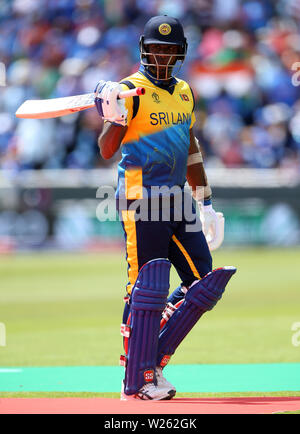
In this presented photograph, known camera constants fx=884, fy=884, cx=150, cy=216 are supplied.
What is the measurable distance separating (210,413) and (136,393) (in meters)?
0.66

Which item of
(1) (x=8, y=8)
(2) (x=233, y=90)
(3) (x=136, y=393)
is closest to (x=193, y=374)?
(3) (x=136, y=393)

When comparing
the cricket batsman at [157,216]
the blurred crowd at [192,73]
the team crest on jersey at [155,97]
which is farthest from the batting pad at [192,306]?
the blurred crowd at [192,73]

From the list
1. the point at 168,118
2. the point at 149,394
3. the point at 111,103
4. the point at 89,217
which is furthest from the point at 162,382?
the point at 89,217

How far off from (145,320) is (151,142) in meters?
0.89

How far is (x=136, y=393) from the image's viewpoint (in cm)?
434

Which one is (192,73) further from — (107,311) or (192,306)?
(192,306)

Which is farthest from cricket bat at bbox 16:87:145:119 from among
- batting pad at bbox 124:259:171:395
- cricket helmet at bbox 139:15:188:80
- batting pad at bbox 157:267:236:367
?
batting pad at bbox 157:267:236:367

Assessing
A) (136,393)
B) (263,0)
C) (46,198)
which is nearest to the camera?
(136,393)

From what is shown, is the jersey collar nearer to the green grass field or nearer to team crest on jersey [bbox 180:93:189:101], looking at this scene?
team crest on jersey [bbox 180:93:189:101]

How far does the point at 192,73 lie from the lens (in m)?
15.2

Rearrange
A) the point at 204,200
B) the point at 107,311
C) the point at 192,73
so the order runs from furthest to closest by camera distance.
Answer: the point at 192,73 < the point at 107,311 < the point at 204,200

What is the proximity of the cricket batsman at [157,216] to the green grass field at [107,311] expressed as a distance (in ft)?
4.51

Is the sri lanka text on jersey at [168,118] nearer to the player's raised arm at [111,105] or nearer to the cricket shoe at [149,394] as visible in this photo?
the player's raised arm at [111,105]

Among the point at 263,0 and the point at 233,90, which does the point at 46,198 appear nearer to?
the point at 233,90
